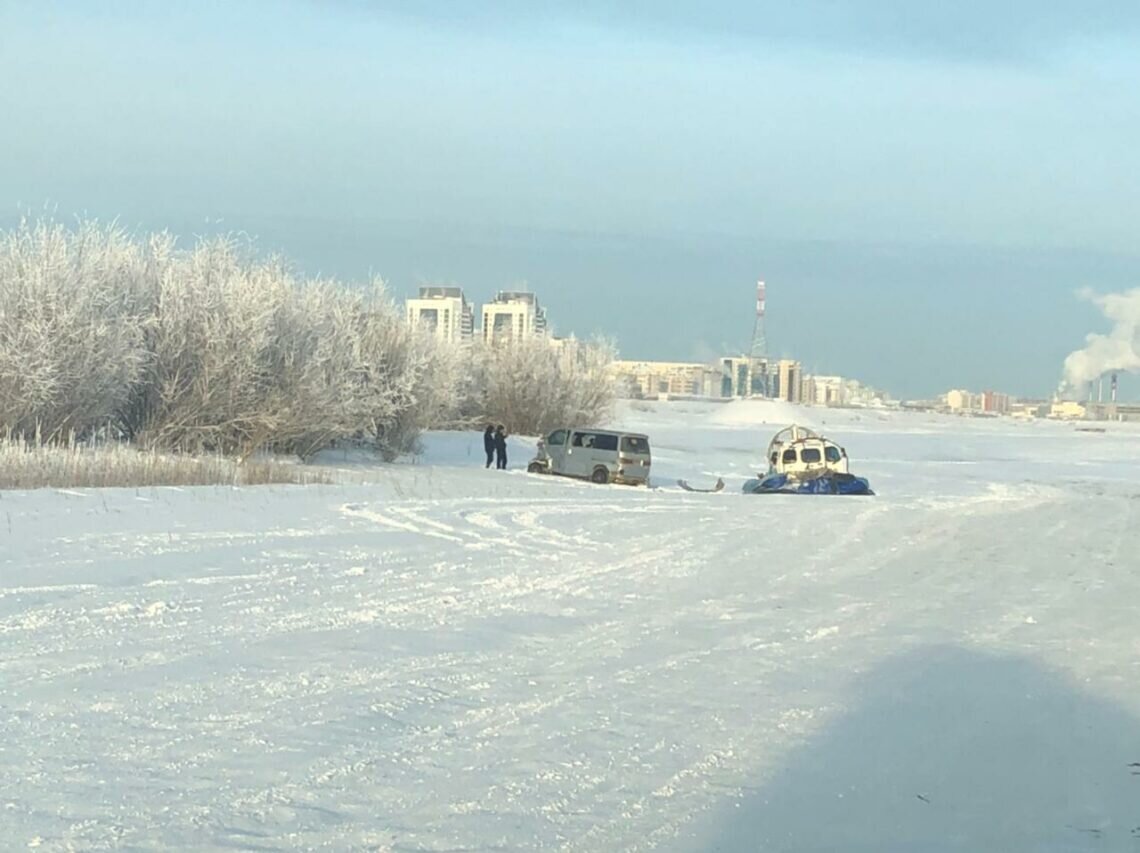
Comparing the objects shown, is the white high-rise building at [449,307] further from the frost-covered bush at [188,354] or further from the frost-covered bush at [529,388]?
the frost-covered bush at [188,354]

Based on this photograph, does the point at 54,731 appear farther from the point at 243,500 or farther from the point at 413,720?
the point at 243,500

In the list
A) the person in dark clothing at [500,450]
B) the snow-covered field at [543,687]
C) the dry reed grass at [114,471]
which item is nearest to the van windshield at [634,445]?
the person in dark clothing at [500,450]

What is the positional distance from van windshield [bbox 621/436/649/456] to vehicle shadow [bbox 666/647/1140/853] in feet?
95.8

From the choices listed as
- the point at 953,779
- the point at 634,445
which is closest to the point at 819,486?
the point at 634,445

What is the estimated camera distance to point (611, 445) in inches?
1580

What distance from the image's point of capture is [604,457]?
131 ft

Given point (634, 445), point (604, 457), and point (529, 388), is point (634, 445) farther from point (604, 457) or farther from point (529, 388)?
point (529, 388)

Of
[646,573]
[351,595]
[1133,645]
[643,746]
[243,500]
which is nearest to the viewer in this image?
[643,746]

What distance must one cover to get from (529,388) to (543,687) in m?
58.3

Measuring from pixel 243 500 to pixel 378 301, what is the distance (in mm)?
28667

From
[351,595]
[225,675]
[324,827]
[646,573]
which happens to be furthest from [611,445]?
[324,827]

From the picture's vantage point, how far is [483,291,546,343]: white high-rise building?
72125mm

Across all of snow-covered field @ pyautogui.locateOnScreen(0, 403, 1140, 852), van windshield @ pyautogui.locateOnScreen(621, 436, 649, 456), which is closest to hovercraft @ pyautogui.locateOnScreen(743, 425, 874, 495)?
van windshield @ pyautogui.locateOnScreen(621, 436, 649, 456)

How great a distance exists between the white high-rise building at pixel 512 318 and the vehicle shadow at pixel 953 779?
60847 millimetres
